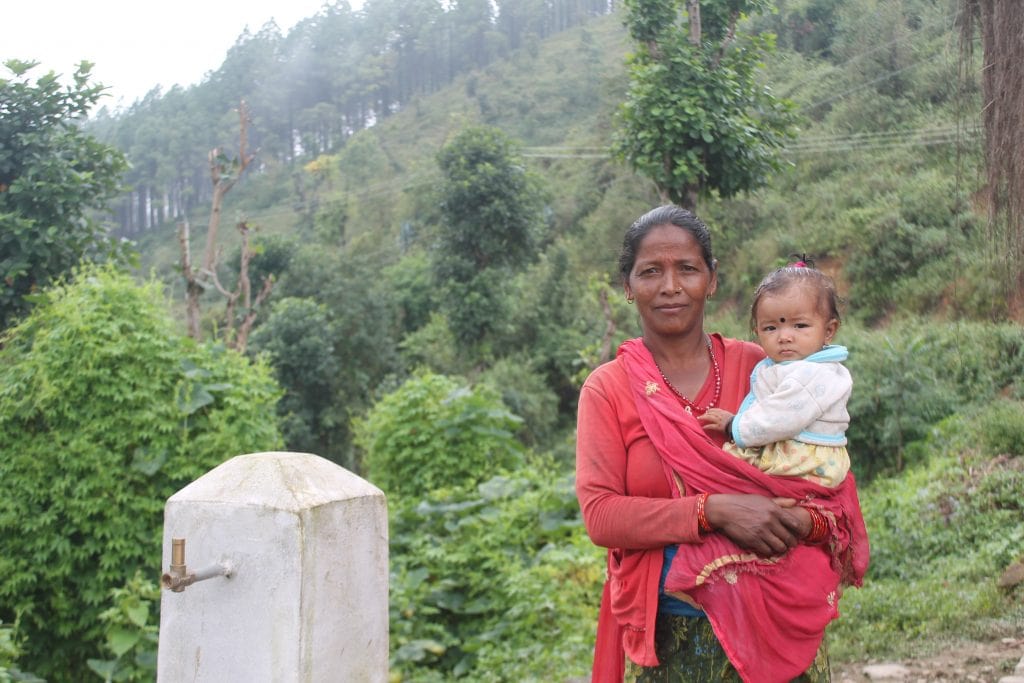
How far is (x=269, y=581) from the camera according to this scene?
2.03 meters

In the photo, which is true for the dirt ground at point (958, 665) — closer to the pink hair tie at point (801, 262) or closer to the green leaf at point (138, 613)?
the pink hair tie at point (801, 262)

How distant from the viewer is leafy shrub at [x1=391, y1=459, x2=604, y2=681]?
5453 mm

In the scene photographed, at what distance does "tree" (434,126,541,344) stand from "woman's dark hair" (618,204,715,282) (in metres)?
17.1

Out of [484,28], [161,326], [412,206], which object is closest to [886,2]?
[161,326]

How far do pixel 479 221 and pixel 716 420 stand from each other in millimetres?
17705

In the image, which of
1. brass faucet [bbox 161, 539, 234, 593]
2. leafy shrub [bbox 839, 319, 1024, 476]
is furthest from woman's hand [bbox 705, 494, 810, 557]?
leafy shrub [bbox 839, 319, 1024, 476]

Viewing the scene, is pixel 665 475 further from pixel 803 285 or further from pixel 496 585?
pixel 496 585

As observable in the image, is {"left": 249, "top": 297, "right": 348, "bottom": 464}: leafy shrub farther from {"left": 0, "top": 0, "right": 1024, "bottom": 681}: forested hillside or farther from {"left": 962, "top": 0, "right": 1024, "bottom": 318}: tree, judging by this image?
{"left": 962, "top": 0, "right": 1024, "bottom": 318}: tree

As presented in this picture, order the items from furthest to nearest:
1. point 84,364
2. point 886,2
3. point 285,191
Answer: point 285,191
point 886,2
point 84,364

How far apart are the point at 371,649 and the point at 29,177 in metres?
6.12

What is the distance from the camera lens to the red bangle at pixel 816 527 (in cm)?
163

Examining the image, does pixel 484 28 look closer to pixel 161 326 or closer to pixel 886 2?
pixel 886 2

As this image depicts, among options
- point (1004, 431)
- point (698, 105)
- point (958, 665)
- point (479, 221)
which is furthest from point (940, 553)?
point (479, 221)

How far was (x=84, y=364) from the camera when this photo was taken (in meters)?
5.91
